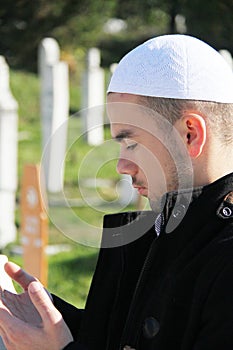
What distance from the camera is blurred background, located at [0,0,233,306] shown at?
7520mm

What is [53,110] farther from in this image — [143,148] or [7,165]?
[143,148]

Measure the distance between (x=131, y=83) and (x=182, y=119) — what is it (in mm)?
153

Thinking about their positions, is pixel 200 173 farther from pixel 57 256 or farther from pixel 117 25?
pixel 117 25

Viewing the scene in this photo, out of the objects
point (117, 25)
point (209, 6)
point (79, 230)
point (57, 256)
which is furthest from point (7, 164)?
point (117, 25)

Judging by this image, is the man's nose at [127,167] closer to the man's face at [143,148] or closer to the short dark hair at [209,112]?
the man's face at [143,148]

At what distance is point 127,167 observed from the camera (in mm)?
1821

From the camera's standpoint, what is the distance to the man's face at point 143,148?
5.82 feet

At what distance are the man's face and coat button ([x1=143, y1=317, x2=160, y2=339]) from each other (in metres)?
0.27

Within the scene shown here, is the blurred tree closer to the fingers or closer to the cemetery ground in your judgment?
the cemetery ground

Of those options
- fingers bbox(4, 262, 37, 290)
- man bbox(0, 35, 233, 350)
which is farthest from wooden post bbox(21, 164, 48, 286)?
man bbox(0, 35, 233, 350)

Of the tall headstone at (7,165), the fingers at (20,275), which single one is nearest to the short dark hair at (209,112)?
the fingers at (20,275)

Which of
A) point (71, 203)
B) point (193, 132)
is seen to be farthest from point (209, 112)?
point (71, 203)

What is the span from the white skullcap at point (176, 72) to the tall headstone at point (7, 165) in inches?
249

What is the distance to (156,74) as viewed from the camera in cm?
177
